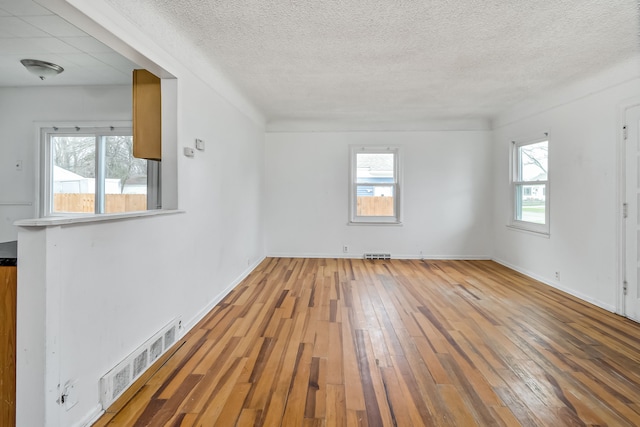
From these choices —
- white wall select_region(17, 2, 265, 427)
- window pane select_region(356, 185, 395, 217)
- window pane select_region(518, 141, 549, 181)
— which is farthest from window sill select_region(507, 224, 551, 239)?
white wall select_region(17, 2, 265, 427)

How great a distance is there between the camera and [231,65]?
3.16 metres

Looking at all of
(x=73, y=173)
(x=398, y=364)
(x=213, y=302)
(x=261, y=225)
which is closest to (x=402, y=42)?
(x=398, y=364)

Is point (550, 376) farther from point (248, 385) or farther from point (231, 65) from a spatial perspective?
point (231, 65)

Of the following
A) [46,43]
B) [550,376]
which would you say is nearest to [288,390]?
[550,376]

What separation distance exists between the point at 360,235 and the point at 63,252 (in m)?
4.90

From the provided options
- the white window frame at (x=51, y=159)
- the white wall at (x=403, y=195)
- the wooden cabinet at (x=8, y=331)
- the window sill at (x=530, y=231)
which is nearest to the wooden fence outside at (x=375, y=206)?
the white wall at (x=403, y=195)

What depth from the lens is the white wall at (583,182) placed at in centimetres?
320

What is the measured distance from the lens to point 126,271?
6.25 feet

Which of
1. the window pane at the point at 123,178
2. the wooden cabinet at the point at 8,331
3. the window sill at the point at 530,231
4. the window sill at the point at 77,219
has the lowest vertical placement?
the wooden cabinet at the point at 8,331

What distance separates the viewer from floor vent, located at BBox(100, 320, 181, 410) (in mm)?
1704

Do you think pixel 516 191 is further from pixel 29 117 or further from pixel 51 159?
pixel 29 117

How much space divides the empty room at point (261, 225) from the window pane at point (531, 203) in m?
0.05

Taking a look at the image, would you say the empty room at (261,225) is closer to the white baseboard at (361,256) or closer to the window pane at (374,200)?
the white baseboard at (361,256)

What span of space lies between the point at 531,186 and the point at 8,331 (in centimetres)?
582
